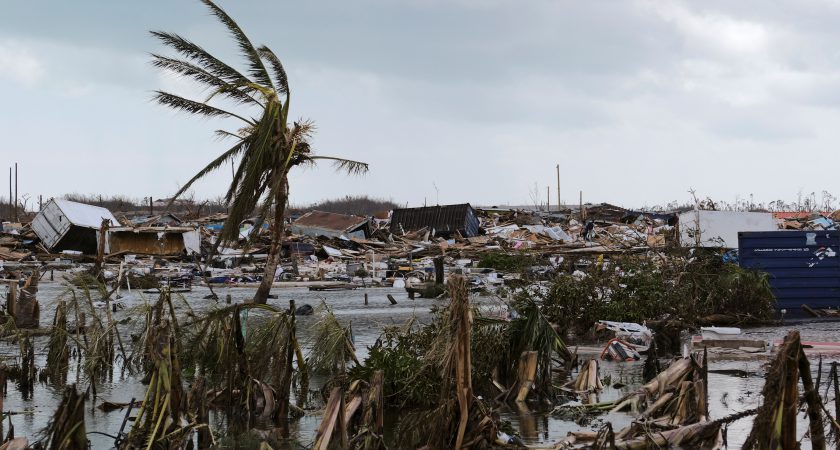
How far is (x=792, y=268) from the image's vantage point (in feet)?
58.4

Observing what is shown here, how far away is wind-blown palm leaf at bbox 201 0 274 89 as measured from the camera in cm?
1714

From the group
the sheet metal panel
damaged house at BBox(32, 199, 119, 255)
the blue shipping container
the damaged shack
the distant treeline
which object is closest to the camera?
the blue shipping container

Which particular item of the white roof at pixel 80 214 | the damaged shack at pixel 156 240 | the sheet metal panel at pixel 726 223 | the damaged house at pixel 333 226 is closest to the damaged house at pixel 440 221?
the damaged house at pixel 333 226

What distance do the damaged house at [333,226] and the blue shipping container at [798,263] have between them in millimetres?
28071

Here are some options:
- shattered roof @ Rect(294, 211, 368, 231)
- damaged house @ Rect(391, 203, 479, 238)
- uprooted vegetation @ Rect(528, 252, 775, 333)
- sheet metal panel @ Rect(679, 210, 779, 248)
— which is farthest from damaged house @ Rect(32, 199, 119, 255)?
uprooted vegetation @ Rect(528, 252, 775, 333)

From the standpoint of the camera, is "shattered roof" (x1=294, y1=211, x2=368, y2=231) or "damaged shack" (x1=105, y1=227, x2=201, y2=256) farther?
"shattered roof" (x1=294, y1=211, x2=368, y2=231)

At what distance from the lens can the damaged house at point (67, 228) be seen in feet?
131

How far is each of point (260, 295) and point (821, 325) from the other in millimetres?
9616

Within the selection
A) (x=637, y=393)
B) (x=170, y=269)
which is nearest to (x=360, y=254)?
(x=170, y=269)

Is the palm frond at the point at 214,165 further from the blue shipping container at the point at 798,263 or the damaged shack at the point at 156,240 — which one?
the damaged shack at the point at 156,240

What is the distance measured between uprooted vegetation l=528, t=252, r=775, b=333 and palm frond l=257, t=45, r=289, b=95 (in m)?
5.67

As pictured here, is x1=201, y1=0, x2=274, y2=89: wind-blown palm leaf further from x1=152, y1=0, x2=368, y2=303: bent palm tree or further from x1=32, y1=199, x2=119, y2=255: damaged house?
x1=32, y1=199, x2=119, y2=255: damaged house

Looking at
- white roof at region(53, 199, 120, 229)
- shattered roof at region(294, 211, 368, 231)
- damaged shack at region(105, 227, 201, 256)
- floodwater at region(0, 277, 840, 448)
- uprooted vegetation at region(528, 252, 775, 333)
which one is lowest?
floodwater at region(0, 277, 840, 448)

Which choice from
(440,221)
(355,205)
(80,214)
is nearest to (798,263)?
(440,221)
